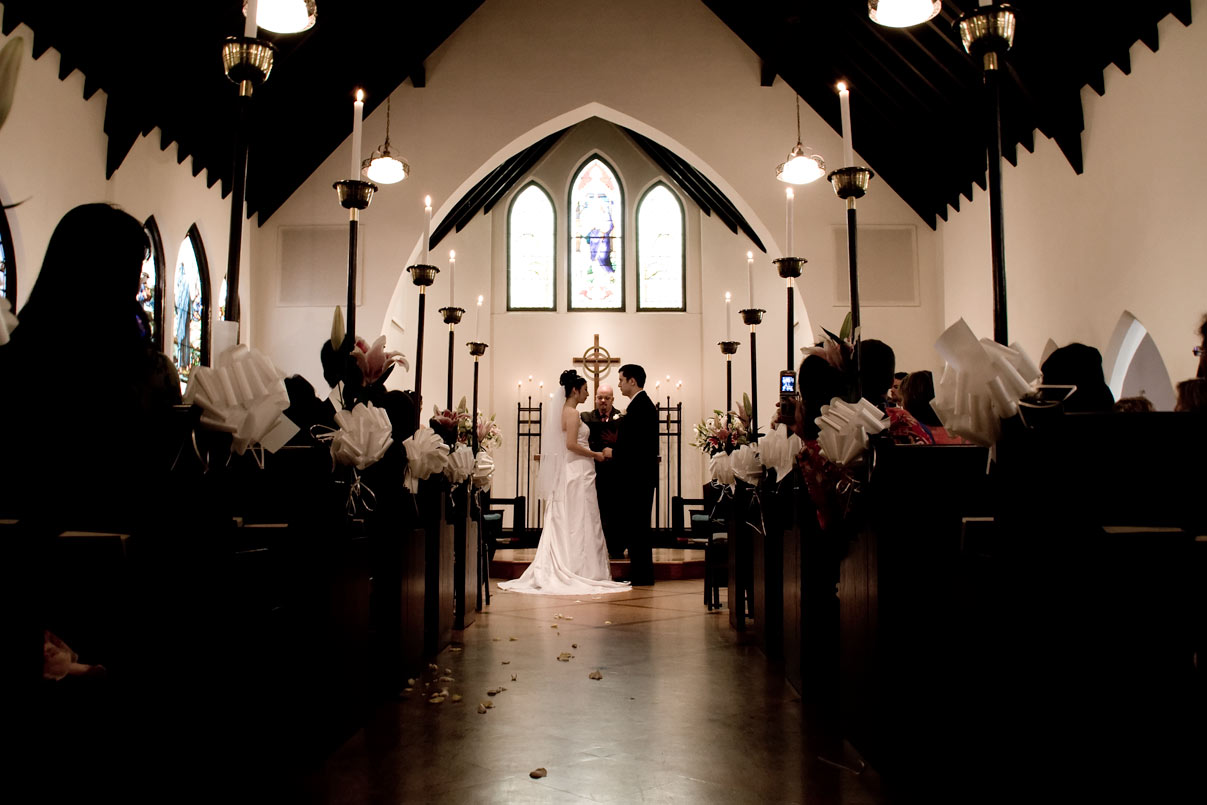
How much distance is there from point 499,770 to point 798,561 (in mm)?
1285

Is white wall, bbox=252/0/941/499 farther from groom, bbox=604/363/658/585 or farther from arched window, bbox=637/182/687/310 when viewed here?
arched window, bbox=637/182/687/310

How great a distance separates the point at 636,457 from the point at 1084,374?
4926 millimetres

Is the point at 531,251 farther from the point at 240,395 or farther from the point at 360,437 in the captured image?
the point at 240,395

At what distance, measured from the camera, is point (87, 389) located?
4.72ft

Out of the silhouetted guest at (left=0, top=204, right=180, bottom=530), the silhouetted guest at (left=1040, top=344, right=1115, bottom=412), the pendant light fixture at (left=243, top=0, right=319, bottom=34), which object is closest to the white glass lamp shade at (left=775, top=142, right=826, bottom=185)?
the pendant light fixture at (left=243, top=0, right=319, bottom=34)

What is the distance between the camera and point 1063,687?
1.66m

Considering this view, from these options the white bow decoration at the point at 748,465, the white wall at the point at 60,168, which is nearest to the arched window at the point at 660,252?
the white wall at the point at 60,168

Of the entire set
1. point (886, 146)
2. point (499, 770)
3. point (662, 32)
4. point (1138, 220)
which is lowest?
point (499, 770)

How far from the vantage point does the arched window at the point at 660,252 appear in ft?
38.5

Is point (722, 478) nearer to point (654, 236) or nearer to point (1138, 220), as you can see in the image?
point (1138, 220)

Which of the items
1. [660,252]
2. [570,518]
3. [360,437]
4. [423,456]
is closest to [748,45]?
[660,252]

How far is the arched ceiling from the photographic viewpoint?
5.76m

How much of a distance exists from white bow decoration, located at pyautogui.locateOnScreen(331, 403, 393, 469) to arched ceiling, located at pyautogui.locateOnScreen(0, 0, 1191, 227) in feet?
12.9

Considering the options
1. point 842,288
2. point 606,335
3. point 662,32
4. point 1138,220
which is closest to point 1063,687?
point 1138,220
